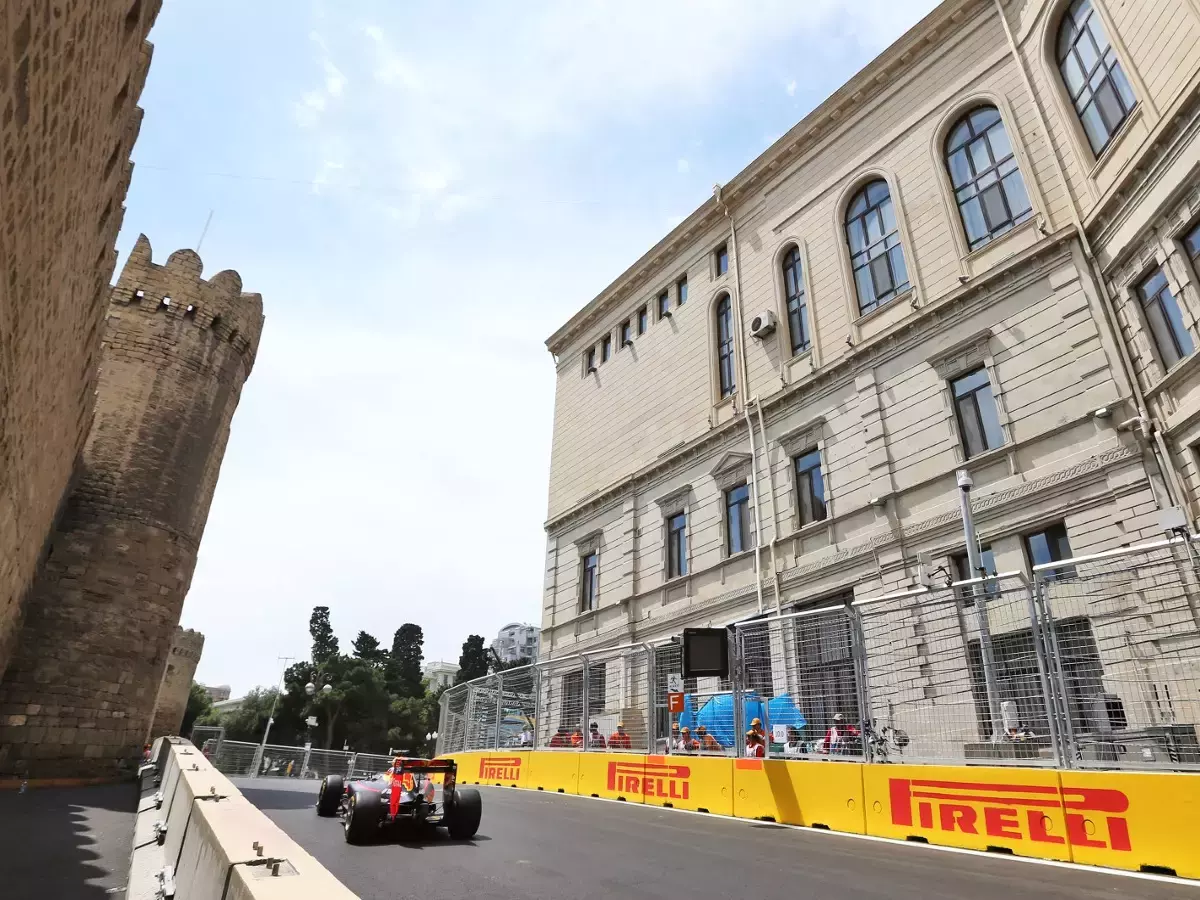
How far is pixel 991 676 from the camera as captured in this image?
24.7ft

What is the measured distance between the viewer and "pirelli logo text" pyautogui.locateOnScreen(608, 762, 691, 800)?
36.6ft

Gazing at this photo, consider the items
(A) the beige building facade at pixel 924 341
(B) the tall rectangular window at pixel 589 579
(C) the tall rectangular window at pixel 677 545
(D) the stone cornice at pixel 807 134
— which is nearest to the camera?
(A) the beige building facade at pixel 924 341

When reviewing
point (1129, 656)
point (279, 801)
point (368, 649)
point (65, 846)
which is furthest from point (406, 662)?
point (1129, 656)

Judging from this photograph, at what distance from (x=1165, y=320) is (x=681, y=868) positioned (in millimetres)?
13590

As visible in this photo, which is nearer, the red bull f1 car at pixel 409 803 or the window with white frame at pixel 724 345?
the red bull f1 car at pixel 409 803

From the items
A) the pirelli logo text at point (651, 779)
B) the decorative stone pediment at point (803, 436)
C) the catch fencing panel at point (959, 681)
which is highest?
the decorative stone pediment at point (803, 436)

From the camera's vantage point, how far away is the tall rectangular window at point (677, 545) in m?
23.0

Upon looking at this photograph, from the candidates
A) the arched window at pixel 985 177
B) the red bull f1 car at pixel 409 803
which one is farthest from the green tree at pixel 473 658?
the red bull f1 car at pixel 409 803

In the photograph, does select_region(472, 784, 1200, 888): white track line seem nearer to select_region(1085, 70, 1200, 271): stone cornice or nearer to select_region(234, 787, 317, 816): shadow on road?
select_region(234, 787, 317, 816): shadow on road

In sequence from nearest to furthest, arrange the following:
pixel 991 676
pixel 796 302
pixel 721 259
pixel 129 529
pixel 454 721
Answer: pixel 991 676 → pixel 129 529 → pixel 454 721 → pixel 796 302 → pixel 721 259

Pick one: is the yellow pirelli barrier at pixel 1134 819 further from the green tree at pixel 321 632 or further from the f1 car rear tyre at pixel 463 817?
the green tree at pixel 321 632

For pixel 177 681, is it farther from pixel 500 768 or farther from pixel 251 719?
pixel 251 719

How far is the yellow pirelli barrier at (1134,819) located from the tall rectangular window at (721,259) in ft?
70.9

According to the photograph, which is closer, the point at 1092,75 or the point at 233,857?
the point at 233,857
